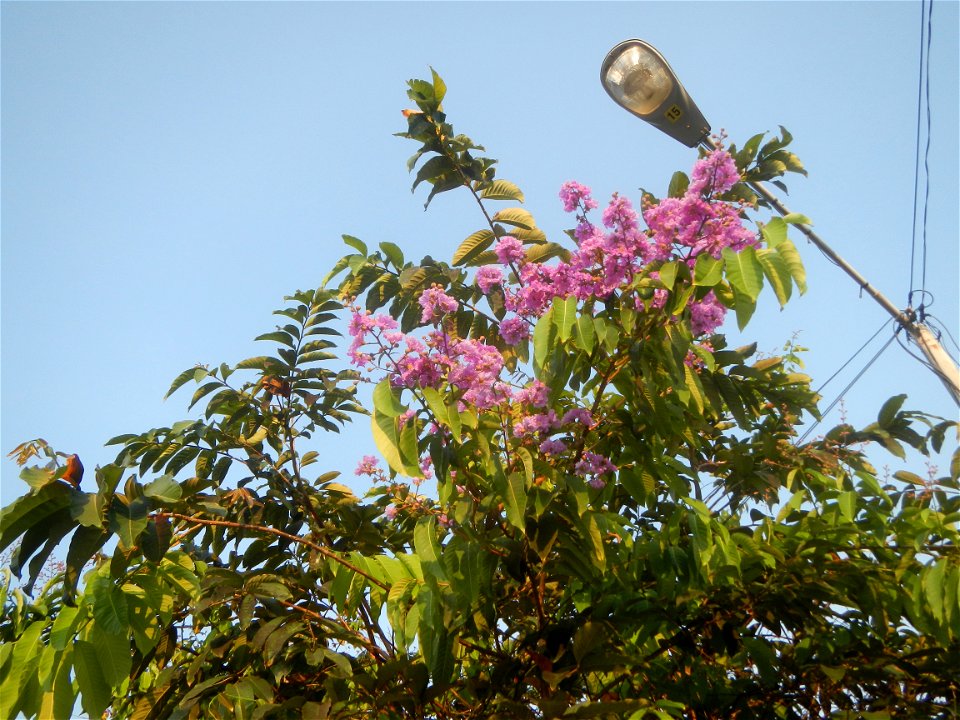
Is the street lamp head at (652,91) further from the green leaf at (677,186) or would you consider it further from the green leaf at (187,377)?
the green leaf at (187,377)

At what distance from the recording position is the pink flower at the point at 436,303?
2.29 metres

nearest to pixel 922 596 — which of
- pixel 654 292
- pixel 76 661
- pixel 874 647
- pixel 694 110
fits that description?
pixel 874 647

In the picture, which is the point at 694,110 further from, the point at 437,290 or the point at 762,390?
the point at 437,290

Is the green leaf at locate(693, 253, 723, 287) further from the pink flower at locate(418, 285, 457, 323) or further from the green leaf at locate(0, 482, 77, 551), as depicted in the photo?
the green leaf at locate(0, 482, 77, 551)

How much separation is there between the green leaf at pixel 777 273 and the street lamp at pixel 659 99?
1180mm

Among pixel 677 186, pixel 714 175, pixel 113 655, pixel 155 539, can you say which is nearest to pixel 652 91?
pixel 677 186

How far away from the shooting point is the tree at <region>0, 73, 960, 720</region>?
1884 mm

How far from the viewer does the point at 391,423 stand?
2.01 metres

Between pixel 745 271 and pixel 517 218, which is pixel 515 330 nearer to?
pixel 517 218

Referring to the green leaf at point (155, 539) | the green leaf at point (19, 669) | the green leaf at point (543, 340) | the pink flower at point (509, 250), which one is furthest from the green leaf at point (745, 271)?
the green leaf at point (19, 669)

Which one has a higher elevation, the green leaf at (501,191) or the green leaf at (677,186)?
the green leaf at (501,191)

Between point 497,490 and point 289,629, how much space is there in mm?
786

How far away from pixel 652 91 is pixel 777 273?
1552 millimetres

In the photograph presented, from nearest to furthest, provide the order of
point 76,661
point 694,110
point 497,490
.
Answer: point 76,661
point 497,490
point 694,110
